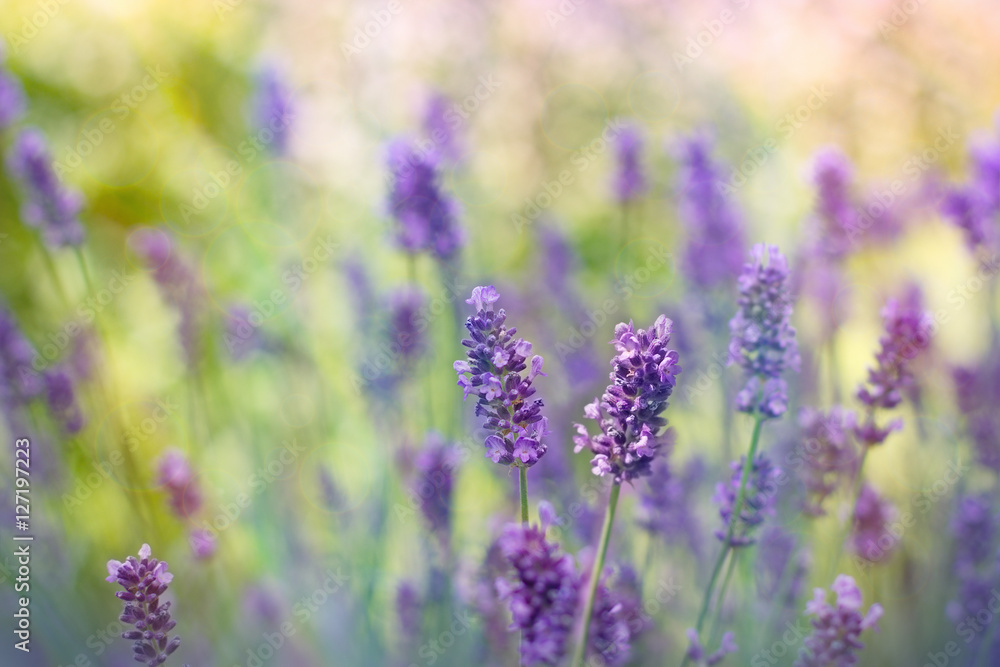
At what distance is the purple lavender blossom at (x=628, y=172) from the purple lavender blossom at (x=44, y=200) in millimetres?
1990

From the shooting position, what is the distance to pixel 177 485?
2.49m

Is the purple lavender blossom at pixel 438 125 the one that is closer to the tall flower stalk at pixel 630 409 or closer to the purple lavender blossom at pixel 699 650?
the tall flower stalk at pixel 630 409

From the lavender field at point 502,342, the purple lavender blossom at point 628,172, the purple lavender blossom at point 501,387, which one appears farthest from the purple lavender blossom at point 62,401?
the purple lavender blossom at point 628,172

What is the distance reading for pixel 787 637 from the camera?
8.70ft

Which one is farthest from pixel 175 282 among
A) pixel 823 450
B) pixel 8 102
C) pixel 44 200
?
pixel 823 450

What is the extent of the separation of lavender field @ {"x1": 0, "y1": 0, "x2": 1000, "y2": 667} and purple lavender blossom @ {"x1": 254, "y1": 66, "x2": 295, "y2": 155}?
0.02 m

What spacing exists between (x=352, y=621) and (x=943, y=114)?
5.36 m

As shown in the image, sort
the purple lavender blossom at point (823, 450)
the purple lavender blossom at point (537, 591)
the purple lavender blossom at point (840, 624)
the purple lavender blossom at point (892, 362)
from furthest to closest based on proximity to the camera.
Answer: the purple lavender blossom at point (823, 450) → the purple lavender blossom at point (892, 362) → the purple lavender blossom at point (840, 624) → the purple lavender blossom at point (537, 591)

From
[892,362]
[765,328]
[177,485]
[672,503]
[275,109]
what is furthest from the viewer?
[275,109]

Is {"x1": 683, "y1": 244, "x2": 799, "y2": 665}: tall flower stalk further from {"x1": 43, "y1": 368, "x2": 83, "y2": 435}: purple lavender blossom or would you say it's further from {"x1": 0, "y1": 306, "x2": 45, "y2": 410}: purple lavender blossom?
{"x1": 0, "y1": 306, "x2": 45, "y2": 410}: purple lavender blossom

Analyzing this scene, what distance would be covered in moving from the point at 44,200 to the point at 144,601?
182 centimetres

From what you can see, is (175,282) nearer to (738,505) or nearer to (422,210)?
(422,210)

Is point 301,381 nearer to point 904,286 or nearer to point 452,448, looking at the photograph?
point 452,448

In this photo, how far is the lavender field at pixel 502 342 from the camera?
176 centimetres
